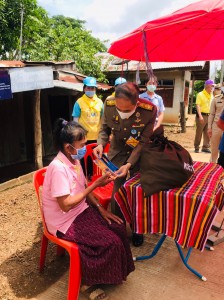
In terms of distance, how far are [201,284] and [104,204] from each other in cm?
127

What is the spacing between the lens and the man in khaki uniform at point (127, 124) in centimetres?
255

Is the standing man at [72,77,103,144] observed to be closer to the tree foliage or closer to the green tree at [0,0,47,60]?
the tree foliage

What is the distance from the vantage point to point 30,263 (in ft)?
9.73

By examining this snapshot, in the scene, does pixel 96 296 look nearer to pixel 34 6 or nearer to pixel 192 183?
pixel 192 183

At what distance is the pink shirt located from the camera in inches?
84.0

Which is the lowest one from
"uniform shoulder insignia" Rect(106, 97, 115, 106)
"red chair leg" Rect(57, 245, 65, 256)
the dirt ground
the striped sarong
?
the dirt ground

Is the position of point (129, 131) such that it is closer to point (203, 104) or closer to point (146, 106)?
point (146, 106)

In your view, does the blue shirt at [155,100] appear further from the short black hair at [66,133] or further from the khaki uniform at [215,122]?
the short black hair at [66,133]

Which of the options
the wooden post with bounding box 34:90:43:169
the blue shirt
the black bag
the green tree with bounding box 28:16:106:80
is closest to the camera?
the black bag

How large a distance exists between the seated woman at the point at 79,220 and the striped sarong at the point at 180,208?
0.21m

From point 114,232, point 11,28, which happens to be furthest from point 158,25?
point 11,28

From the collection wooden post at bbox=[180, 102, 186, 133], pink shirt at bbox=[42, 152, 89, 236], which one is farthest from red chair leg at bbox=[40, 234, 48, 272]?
wooden post at bbox=[180, 102, 186, 133]

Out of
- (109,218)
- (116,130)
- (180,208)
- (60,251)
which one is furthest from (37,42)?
(180,208)

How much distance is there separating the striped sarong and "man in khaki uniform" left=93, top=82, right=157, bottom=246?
0.29 m
